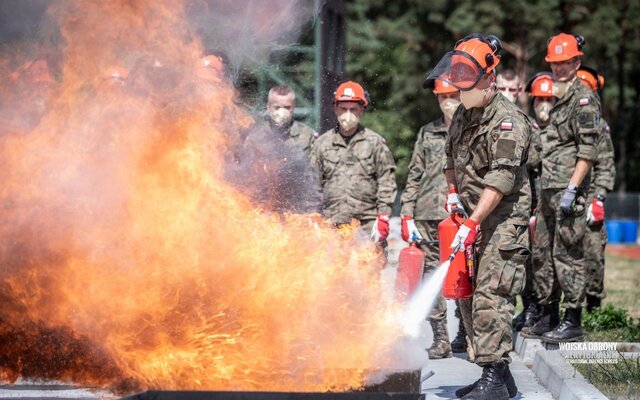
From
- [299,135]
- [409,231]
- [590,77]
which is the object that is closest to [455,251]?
[409,231]

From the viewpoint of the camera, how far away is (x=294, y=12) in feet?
30.1

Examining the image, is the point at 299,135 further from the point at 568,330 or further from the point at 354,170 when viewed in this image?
the point at 568,330

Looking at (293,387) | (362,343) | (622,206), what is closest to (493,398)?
(362,343)

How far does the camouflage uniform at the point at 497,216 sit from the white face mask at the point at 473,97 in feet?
0.26

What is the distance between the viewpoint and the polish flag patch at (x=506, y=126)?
6.57 m

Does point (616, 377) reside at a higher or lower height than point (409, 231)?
lower

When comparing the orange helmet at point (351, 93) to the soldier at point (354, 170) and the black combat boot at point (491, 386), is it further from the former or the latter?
the black combat boot at point (491, 386)

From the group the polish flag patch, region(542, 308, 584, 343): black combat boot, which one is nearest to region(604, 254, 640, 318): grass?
region(542, 308, 584, 343): black combat boot

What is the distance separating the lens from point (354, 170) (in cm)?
960

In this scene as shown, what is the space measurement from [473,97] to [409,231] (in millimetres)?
2262

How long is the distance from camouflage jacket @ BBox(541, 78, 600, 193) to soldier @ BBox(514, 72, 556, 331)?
0.13m

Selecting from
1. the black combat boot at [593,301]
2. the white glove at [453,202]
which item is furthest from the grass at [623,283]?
the white glove at [453,202]

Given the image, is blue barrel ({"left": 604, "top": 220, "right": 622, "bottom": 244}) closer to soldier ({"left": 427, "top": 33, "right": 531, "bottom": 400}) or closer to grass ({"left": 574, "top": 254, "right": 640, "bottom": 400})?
grass ({"left": 574, "top": 254, "right": 640, "bottom": 400})

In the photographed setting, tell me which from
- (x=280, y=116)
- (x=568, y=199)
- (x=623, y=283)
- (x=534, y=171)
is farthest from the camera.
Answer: (x=623, y=283)
